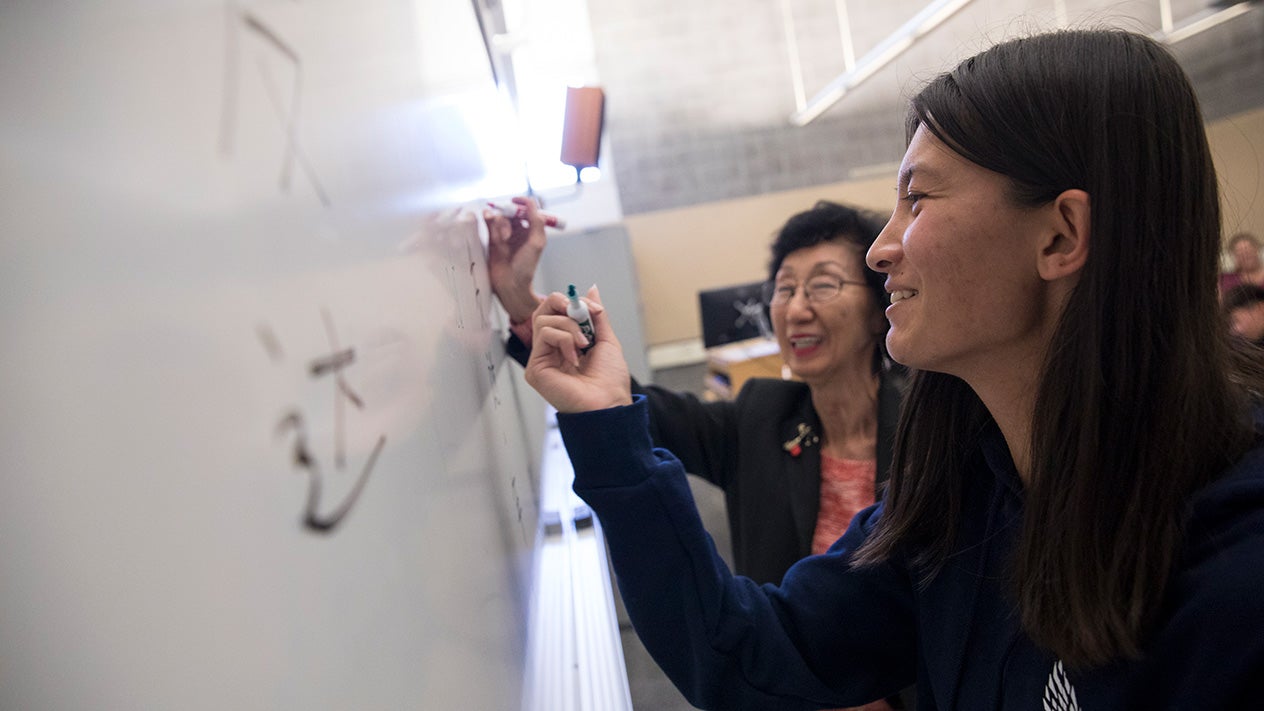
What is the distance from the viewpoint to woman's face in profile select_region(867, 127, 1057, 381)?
2.18 feet

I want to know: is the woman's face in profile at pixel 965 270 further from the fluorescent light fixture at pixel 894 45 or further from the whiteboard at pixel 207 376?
the fluorescent light fixture at pixel 894 45

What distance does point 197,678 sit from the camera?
0.64ft

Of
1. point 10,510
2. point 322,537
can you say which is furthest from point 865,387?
point 10,510

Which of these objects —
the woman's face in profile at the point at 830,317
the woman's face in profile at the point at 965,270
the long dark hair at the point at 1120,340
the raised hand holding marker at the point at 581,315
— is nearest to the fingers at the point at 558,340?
the raised hand holding marker at the point at 581,315

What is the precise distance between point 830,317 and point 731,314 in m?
2.85

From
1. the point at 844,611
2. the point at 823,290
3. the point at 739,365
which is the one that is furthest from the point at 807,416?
the point at 739,365

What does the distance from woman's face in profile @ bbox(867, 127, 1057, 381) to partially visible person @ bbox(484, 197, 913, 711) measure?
1.99ft

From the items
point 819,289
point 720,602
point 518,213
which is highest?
point 518,213

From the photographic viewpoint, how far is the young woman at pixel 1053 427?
1.87 ft

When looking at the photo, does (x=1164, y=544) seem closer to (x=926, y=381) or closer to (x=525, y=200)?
(x=926, y=381)

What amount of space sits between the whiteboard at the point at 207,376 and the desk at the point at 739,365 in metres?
→ 3.08

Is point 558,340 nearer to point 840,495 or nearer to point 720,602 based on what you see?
point 720,602

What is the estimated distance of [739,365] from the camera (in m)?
3.66

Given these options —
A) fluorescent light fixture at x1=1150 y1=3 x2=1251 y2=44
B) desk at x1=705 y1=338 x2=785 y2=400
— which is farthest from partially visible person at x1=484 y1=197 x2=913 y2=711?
fluorescent light fixture at x1=1150 y1=3 x2=1251 y2=44
